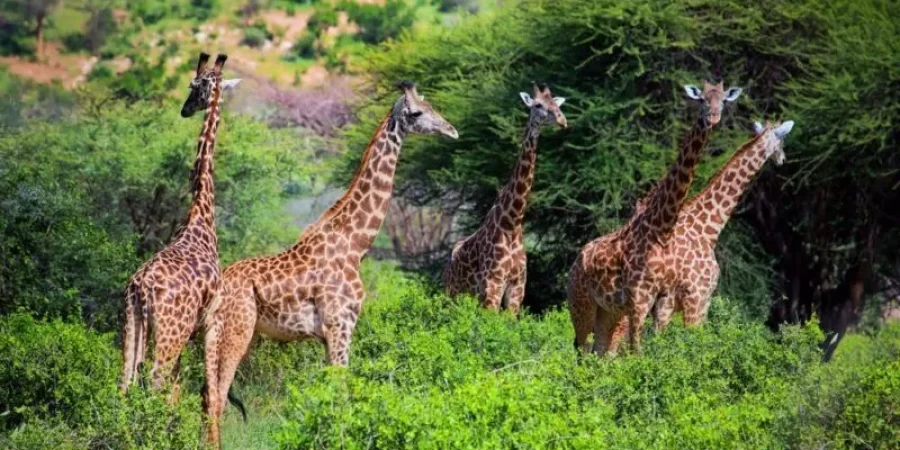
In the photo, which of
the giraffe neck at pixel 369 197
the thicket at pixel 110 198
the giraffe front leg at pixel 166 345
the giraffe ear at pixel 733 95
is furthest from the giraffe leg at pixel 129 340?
the giraffe ear at pixel 733 95

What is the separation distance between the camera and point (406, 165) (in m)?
23.0

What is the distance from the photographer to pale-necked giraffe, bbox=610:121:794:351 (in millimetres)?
13422

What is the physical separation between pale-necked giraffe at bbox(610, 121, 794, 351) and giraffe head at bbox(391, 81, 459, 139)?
78.6 inches

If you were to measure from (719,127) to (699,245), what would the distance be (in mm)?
7363

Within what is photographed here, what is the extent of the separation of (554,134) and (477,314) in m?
8.31

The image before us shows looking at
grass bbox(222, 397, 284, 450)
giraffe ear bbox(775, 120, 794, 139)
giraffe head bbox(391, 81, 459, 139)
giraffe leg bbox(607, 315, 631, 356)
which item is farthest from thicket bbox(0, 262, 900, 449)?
giraffe ear bbox(775, 120, 794, 139)

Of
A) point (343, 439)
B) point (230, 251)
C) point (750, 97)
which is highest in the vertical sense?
point (343, 439)

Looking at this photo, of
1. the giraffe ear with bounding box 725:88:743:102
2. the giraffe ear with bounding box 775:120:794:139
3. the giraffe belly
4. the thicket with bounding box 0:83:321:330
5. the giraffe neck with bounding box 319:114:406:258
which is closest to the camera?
the giraffe belly

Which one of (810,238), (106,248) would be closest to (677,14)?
(810,238)

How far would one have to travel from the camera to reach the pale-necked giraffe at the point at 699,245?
1342cm

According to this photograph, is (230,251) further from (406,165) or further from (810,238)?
(810,238)

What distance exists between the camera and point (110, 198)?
20547 millimetres

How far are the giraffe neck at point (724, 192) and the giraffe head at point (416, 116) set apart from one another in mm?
2768

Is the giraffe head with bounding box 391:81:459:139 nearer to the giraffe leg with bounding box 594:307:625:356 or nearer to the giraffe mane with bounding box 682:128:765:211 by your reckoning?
the giraffe leg with bounding box 594:307:625:356
